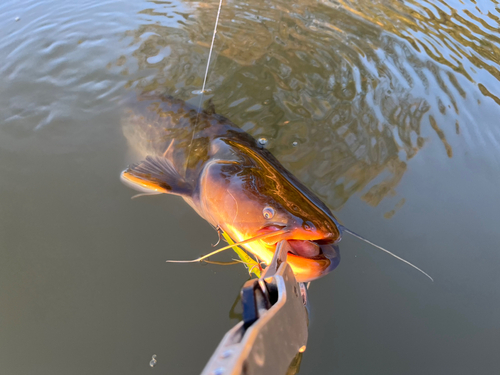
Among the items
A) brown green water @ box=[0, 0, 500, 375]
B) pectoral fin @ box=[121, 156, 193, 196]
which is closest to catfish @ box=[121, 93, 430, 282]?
pectoral fin @ box=[121, 156, 193, 196]

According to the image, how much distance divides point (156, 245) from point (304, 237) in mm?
1257

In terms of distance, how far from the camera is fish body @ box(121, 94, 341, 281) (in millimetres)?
Answer: 1775

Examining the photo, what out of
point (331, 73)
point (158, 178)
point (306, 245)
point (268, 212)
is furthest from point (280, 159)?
point (331, 73)

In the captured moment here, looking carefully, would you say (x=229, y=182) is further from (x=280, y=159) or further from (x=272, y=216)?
(x=280, y=159)

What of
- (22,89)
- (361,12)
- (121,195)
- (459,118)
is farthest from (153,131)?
(361,12)

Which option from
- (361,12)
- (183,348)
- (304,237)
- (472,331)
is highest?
(361,12)

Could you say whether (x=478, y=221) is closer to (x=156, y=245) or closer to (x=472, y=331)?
(x=472, y=331)

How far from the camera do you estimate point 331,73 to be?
164 inches

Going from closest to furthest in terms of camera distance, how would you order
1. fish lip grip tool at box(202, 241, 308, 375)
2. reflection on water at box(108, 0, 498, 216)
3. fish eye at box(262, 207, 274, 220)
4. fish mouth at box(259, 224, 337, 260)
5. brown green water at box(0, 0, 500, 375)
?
1. fish lip grip tool at box(202, 241, 308, 375)
2. fish mouth at box(259, 224, 337, 260)
3. fish eye at box(262, 207, 274, 220)
4. brown green water at box(0, 0, 500, 375)
5. reflection on water at box(108, 0, 498, 216)

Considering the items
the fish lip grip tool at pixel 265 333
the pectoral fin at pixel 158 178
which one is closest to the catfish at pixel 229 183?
the pectoral fin at pixel 158 178

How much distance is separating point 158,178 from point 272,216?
105 centimetres

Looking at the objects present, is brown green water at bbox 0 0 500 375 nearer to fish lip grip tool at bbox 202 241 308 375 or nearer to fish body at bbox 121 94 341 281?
fish body at bbox 121 94 341 281

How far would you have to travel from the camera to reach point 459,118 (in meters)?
3.70

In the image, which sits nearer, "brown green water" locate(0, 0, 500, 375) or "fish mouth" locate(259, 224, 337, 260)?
"fish mouth" locate(259, 224, 337, 260)
